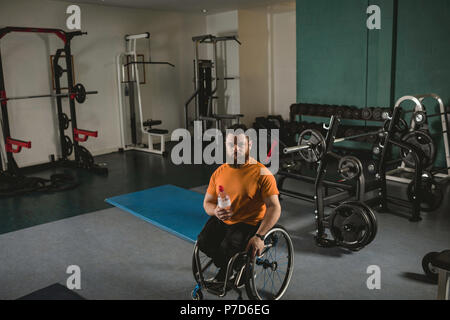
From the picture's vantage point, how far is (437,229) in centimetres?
323

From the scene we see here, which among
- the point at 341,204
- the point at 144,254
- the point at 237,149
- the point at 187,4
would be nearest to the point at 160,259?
the point at 144,254

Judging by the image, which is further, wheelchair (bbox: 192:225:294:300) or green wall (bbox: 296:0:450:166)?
green wall (bbox: 296:0:450:166)

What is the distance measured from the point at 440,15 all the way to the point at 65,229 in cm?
461

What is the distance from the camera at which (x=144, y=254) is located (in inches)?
113

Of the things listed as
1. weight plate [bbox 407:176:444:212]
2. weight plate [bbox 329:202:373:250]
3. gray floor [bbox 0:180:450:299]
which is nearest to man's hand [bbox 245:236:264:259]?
gray floor [bbox 0:180:450:299]

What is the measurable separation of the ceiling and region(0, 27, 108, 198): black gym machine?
104cm

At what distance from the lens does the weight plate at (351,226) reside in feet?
8.89

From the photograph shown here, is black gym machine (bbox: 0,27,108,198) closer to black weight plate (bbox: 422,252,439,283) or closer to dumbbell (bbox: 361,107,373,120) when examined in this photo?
dumbbell (bbox: 361,107,373,120)

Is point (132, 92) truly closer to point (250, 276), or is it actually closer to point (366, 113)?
point (366, 113)

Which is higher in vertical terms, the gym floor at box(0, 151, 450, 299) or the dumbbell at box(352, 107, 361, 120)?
the dumbbell at box(352, 107, 361, 120)

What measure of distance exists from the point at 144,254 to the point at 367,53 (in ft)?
13.5

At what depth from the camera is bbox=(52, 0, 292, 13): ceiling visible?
235 inches
